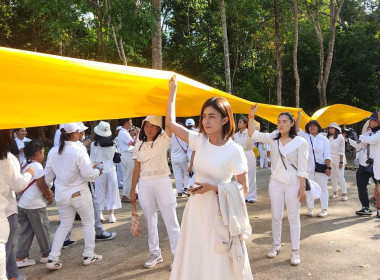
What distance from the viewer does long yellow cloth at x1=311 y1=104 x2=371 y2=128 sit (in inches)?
317

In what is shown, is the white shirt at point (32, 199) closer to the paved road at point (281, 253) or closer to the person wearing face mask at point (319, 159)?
the paved road at point (281, 253)

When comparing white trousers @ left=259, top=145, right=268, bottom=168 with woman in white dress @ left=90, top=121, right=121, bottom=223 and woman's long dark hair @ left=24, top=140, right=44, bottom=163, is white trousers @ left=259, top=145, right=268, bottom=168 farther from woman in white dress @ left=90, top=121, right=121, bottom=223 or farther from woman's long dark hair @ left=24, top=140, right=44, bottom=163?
woman's long dark hair @ left=24, top=140, right=44, bottom=163

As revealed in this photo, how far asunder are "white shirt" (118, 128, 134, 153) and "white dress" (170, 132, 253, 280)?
20.8ft

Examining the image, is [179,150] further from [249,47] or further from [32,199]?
[249,47]

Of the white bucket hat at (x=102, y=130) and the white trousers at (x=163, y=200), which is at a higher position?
the white bucket hat at (x=102, y=130)

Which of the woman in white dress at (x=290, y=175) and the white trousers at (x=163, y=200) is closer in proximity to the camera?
the white trousers at (x=163, y=200)

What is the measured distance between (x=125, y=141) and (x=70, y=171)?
14.8 ft

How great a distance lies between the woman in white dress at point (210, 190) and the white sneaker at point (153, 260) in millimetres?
1805

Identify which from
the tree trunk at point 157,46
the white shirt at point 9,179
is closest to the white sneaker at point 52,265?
the white shirt at point 9,179

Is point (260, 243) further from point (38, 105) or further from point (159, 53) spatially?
point (159, 53)

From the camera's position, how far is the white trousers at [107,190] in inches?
293

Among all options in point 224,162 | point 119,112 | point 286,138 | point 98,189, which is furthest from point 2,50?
point 98,189

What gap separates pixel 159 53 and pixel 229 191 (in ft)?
30.6

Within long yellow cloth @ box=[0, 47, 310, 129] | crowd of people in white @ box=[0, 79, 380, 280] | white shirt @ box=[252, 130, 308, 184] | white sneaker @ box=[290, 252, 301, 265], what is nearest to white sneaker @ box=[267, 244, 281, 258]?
crowd of people in white @ box=[0, 79, 380, 280]
